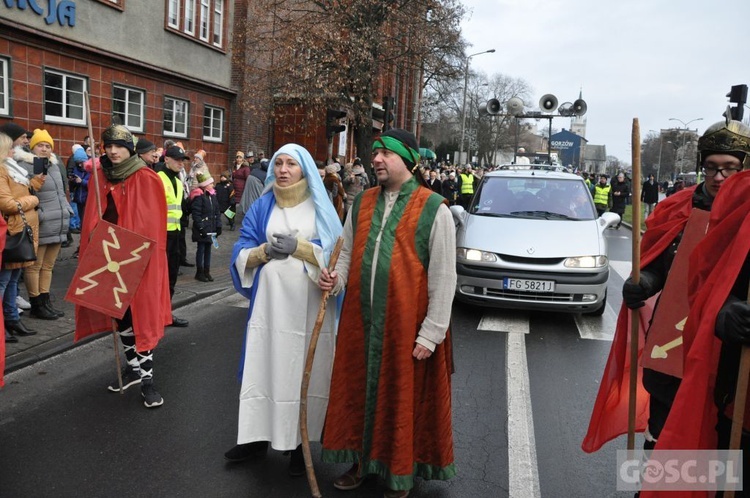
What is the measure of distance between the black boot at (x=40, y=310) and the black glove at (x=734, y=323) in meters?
6.53

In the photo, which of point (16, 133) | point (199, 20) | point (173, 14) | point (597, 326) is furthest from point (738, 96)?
point (199, 20)

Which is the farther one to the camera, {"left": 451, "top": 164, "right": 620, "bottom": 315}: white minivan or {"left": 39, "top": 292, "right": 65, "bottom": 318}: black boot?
{"left": 451, "top": 164, "right": 620, "bottom": 315}: white minivan

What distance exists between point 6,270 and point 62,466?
9.89ft

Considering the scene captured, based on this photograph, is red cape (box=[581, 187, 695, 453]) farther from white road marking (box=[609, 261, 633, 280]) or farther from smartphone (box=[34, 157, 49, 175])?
white road marking (box=[609, 261, 633, 280])

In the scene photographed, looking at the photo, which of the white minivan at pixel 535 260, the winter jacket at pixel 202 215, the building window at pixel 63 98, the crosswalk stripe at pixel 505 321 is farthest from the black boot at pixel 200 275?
the building window at pixel 63 98

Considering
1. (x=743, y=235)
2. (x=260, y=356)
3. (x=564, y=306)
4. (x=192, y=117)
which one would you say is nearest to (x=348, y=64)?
(x=192, y=117)

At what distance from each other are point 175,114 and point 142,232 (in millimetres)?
15834

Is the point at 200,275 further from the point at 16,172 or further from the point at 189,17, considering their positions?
the point at 189,17

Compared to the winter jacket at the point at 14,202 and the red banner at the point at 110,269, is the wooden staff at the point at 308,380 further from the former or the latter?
the winter jacket at the point at 14,202

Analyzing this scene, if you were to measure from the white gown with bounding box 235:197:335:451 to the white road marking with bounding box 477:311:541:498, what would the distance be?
4.09 ft

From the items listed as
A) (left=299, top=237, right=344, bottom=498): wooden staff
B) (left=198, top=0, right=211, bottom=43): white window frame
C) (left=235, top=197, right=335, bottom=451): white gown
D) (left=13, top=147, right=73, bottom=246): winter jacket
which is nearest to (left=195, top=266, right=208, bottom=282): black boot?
(left=13, top=147, right=73, bottom=246): winter jacket

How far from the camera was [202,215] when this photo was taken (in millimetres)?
9203

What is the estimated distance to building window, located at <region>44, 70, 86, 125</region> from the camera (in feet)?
47.2

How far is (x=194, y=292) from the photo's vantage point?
28.2 feet
